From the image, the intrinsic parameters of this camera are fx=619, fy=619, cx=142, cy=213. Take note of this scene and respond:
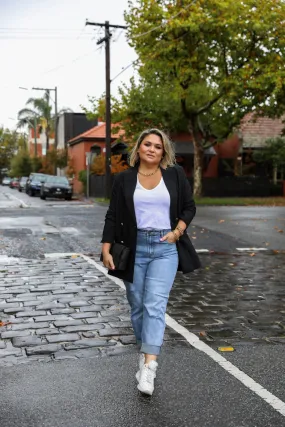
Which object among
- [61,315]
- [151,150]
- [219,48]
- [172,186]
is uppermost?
[219,48]

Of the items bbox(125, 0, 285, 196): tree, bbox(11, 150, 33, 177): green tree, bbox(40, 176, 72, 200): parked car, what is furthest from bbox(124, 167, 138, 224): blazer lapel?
bbox(11, 150, 33, 177): green tree

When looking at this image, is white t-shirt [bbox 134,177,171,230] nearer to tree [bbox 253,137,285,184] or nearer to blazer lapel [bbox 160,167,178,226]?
blazer lapel [bbox 160,167,178,226]

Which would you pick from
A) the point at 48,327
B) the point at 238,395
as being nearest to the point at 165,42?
the point at 48,327

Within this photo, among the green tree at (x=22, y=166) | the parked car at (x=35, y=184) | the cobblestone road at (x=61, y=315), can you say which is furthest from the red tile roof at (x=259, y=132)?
the cobblestone road at (x=61, y=315)

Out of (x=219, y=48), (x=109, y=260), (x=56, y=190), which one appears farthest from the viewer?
(x=56, y=190)

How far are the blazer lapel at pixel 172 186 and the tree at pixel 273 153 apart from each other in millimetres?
37177

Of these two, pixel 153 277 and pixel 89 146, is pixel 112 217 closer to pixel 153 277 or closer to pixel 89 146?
pixel 153 277

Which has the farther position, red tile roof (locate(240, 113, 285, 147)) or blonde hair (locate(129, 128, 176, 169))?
red tile roof (locate(240, 113, 285, 147))

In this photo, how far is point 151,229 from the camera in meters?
4.39

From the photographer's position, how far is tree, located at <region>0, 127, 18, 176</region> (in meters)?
113

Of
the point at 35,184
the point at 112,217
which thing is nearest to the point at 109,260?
the point at 112,217

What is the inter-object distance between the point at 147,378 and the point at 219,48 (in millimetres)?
27517

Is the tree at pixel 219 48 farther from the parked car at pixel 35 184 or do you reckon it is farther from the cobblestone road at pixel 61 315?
the cobblestone road at pixel 61 315

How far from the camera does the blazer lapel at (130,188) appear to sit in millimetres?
4387
